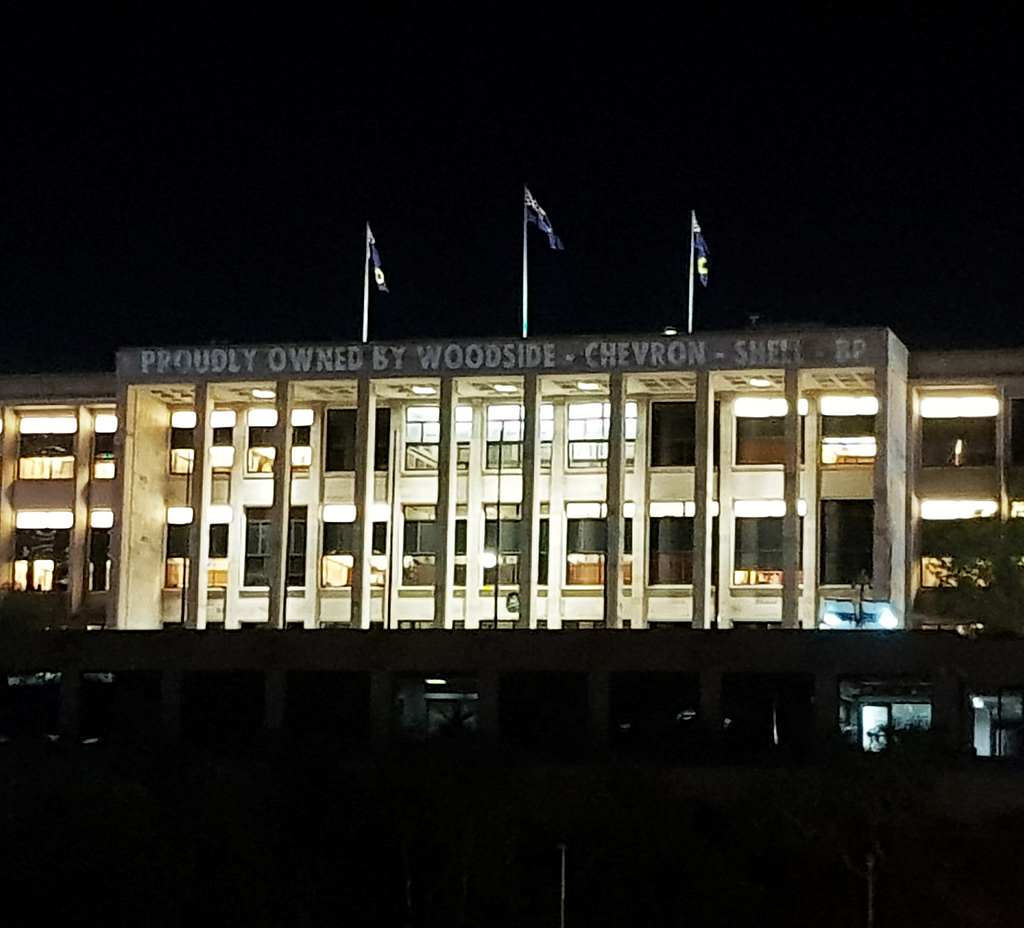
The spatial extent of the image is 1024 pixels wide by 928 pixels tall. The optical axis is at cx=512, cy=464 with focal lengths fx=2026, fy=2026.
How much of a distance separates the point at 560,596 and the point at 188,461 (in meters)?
16.1

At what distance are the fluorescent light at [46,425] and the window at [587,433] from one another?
67.7ft

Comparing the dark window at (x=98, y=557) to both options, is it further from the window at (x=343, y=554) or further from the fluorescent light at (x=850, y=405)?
the fluorescent light at (x=850, y=405)

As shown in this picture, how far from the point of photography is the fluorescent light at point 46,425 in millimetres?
82500

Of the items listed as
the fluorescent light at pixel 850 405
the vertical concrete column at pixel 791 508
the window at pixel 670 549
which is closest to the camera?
the vertical concrete column at pixel 791 508

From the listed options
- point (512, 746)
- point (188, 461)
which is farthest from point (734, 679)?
point (188, 461)

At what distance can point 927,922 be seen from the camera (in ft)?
152

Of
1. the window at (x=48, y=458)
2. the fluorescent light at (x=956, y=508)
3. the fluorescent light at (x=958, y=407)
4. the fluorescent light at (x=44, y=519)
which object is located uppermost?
the fluorescent light at (x=958, y=407)

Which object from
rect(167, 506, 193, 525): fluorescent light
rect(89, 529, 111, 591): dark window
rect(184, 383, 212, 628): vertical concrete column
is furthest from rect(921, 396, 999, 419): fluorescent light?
rect(89, 529, 111, 591): dark window

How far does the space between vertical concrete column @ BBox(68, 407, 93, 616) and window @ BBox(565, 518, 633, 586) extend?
1948cm

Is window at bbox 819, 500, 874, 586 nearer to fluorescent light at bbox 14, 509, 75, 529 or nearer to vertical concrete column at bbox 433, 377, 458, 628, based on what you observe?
vertical concrete column at bbox 433, 377, 458, 628

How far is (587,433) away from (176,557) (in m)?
17.1

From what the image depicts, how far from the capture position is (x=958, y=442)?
75000 millimetres

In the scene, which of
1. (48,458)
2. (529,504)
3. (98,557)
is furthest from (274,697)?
(48,458)

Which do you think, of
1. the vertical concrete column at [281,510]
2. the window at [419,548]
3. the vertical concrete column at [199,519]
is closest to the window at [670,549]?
the window at [419,548]
